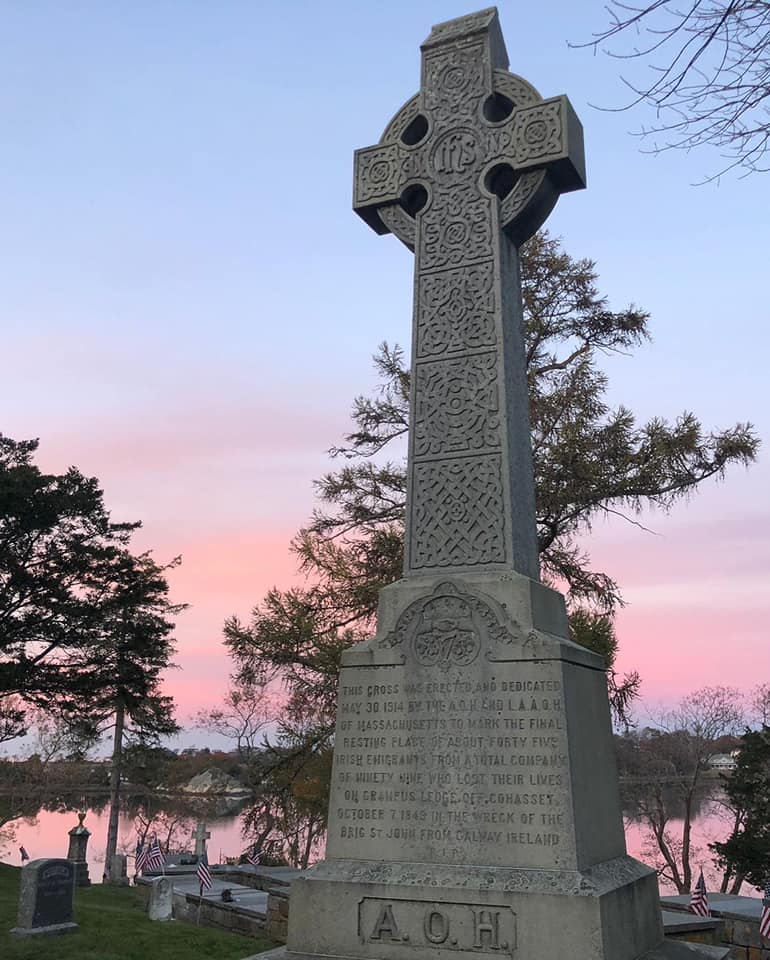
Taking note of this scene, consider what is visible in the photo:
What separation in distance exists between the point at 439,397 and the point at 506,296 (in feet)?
3.37

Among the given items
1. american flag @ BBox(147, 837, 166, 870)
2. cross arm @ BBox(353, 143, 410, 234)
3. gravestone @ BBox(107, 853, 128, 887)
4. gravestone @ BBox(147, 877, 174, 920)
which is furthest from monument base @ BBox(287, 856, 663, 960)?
gravestone @ BBox(107, 853, 128, 887)

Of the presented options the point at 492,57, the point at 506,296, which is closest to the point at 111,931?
the point at 506,296

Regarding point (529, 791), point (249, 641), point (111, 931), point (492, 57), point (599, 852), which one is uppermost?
point (492, 57)

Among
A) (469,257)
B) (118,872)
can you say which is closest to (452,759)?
(469,257)

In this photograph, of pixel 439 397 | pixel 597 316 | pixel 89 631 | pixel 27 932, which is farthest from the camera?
pixel 89 631

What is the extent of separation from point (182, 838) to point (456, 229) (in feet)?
189

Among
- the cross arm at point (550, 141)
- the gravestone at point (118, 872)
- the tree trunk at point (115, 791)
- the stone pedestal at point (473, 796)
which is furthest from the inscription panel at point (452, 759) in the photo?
the tree trunk at point (115, 791)

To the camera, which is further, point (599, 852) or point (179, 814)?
point (179, 814)

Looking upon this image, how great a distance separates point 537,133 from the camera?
7223mm

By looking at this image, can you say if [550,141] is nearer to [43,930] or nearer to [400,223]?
[400,223]

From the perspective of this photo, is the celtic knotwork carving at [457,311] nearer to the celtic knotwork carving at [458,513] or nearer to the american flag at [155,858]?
the celtic knotwork carving at [458,513]

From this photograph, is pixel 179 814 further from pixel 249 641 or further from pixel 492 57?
pixel 492 57

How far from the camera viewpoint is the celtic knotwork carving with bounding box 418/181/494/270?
23.8 ft

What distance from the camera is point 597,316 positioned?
765 inches
